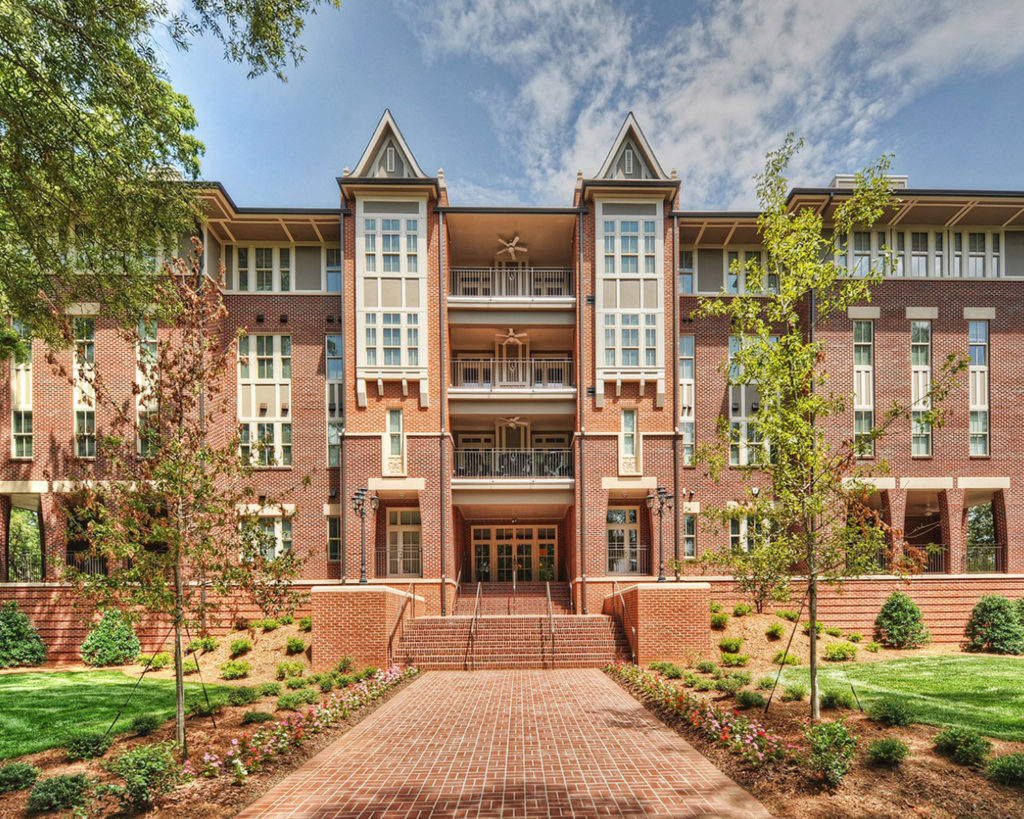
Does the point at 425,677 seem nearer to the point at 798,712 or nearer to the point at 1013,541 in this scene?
the point at 798,712

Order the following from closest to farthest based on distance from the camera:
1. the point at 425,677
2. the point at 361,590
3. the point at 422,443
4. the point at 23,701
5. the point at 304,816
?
1. the point at 304,816
2. the point at 23,701
3. the point at 425,677
4. the point at 361,590
5. the point at 422,443

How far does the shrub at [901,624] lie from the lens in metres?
16.2

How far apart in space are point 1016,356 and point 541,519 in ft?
60.3

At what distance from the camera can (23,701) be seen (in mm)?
10930

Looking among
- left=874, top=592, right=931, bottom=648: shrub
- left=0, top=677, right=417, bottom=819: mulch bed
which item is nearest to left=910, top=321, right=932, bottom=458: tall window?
left=874, top=592, right=931, bottom=648: shrub

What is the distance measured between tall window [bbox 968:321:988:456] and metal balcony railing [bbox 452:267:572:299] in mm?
14716

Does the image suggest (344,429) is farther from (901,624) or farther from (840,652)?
(901,624)

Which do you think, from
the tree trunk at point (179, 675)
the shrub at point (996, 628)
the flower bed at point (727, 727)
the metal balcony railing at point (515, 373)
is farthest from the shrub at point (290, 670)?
the shrub at point (996, 628)

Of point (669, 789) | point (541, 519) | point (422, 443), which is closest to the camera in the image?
point (669, 789)

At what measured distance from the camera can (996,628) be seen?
16.3 metres

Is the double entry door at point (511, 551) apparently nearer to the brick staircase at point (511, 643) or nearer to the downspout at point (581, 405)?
the downspout at point (581, 405)

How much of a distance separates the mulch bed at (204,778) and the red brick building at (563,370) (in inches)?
383

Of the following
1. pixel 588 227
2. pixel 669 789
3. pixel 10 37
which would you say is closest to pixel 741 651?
pixel 669 789

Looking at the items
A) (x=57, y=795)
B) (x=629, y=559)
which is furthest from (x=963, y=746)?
(x=629, y=559)
